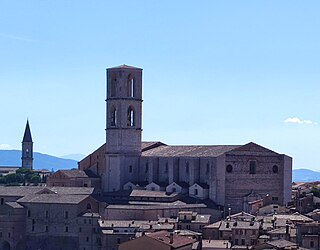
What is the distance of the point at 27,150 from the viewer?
458 ft

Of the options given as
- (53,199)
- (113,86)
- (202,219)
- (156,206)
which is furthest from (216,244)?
(113,86)

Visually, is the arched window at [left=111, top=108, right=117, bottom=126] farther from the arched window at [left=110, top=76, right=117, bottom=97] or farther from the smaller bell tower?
the smaller bell tower

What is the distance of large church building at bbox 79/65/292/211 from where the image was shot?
248 ft

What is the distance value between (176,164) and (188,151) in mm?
2102

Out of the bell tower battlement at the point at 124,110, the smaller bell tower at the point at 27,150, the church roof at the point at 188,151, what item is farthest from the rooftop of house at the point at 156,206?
the smaller bell tower at the point at 27,150

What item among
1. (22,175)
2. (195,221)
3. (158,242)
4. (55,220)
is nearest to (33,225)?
(55,220)

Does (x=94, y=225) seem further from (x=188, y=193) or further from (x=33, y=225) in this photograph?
(x=188, y=193)

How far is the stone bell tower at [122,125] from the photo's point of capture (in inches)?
3184

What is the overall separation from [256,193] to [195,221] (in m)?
9.96

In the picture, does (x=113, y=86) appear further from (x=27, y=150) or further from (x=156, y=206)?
(x=27, y=150)

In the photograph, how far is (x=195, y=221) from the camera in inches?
2665

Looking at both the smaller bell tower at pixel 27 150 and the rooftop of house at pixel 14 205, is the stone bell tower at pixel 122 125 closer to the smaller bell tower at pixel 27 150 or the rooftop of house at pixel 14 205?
the rooftop of house at pixel 14 205

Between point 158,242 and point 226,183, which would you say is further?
point 226,183

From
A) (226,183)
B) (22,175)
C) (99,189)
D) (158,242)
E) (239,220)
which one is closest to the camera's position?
(158,242)
